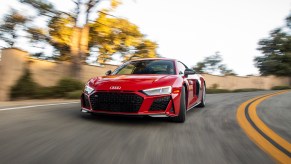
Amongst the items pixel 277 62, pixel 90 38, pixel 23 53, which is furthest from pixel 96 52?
pixel 277 62

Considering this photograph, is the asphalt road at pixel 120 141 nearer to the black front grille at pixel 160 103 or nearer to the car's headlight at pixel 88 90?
the black front grille at pixel 160 103

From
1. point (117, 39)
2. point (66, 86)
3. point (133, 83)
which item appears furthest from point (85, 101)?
point (117, 39)

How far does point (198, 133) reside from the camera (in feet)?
14.4

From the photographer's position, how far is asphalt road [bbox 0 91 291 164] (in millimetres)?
2902

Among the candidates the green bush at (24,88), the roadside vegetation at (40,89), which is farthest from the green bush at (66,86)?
the green bush at (24,88)

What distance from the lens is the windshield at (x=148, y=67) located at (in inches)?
240

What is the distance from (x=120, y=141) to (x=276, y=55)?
43588 millimetres

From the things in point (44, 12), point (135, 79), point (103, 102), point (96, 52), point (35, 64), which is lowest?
point (103, 102)

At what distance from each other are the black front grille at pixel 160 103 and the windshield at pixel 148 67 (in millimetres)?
1168

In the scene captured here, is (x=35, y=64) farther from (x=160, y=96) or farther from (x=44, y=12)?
(x=160, y=96)

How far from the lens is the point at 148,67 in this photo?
20.9ft

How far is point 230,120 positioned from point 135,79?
80.2 inches

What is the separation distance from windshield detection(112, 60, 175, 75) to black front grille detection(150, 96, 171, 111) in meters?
1.17

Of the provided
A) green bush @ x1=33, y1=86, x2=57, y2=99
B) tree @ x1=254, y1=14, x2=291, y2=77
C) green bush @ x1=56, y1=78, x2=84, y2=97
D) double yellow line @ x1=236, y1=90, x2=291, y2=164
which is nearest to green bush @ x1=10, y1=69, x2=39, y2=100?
green bush @ x1=33, y1=86, x2=57, y2=99
